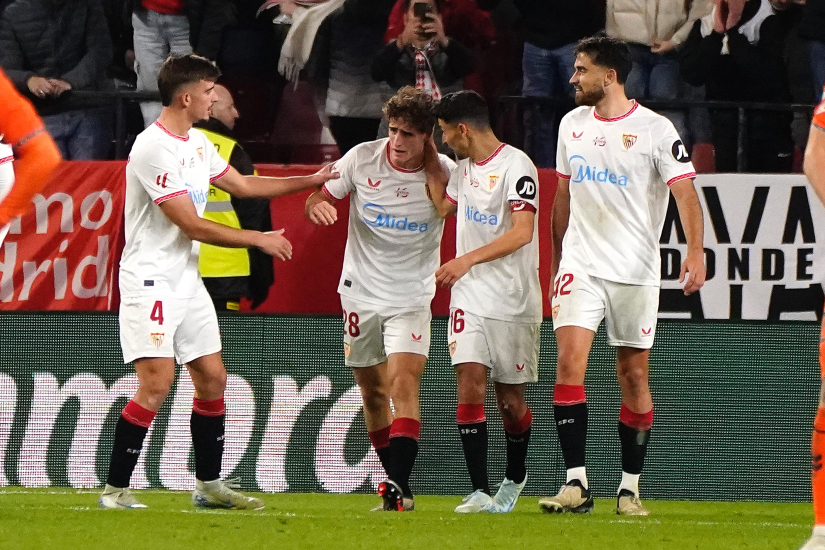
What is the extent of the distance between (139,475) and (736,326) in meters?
3.88

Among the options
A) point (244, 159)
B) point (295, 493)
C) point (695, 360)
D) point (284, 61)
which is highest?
point (284, 61)

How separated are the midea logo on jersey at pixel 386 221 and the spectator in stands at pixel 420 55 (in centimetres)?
301

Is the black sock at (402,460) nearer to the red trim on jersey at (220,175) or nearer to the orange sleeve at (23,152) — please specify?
the red trim on jersey at (220,175)

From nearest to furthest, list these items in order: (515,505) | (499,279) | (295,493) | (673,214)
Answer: (499,279) < (515,505) < (295,493) < (673,214)

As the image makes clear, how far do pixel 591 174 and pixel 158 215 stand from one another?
2.22 metres

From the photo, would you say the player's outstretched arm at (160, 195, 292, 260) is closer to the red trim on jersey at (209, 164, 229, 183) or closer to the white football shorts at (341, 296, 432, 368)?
the red trim on jersey at (209, 164, 229, 183)

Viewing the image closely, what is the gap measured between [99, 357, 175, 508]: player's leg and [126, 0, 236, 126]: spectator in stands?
4331 millimetres

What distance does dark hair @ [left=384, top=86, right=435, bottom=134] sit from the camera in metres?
6.89

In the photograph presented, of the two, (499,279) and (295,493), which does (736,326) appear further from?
(295,493)

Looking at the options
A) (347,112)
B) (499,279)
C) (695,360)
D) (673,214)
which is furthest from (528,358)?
(347,112)

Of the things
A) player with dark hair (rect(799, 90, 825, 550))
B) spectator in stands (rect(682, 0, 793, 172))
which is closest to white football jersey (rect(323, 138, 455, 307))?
player with dark hair (rect(799, 90, 825, 550))

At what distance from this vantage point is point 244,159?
29.5 ft

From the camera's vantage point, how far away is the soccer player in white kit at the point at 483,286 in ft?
22.8

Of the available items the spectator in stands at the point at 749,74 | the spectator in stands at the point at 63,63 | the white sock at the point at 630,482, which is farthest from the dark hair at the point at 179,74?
the spectator in stands at the point at 749,74
